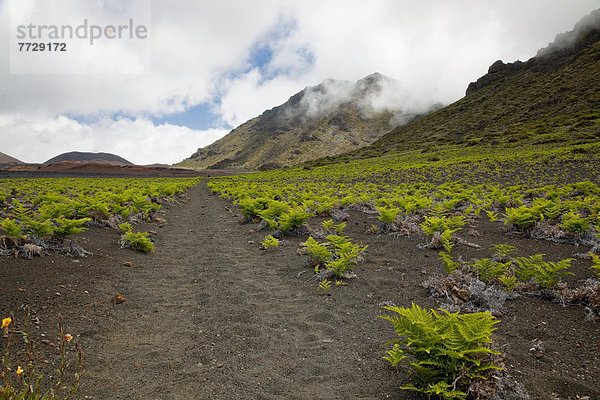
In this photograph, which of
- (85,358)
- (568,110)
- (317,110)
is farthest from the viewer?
(317,110)

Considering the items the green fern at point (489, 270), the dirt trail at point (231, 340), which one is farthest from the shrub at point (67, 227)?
the green fern at point (489, 270)

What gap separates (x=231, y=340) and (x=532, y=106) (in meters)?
60.6

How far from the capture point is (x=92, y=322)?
3.98m

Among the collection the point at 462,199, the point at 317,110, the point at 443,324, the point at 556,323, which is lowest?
the point at 556,323

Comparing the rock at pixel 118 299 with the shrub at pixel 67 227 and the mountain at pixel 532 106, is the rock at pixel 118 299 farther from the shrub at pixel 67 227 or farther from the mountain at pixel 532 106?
the mountain at pixel 532 106

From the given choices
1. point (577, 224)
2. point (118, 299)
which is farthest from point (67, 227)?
point (577, 224)

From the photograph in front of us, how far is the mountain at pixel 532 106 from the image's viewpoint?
35.5 metres

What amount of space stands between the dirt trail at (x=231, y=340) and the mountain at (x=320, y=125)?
311 feet

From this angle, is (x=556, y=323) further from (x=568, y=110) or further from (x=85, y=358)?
(x=568, y=110)

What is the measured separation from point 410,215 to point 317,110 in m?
159

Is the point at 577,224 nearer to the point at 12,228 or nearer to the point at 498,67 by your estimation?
the point at 12,228

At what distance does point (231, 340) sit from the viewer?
147 inches

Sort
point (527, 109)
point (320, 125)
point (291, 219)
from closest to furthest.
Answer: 1. point (291, 219)
2. point (527, 109)
3. point (320, 125)

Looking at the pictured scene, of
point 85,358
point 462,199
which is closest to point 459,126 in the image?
point 462,199
